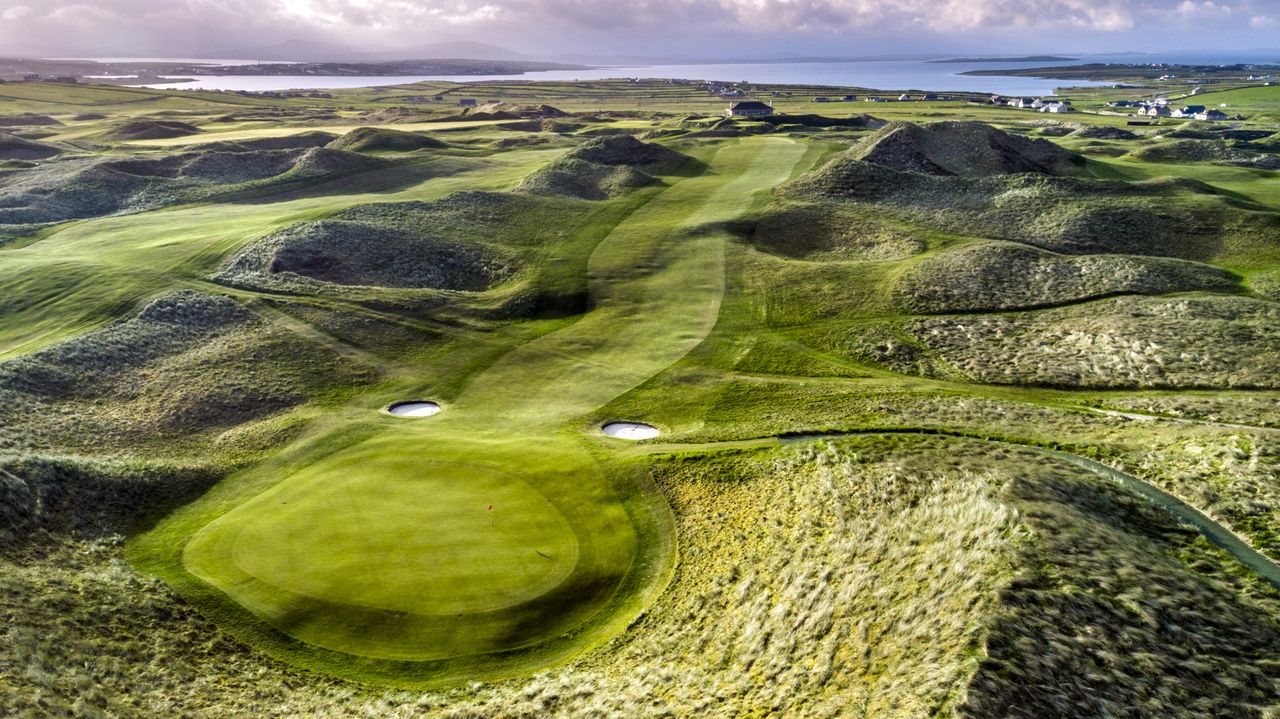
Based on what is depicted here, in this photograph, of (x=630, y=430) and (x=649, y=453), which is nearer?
(x=649, y=453)

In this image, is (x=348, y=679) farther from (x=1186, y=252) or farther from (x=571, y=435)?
(x=1186, y=252)

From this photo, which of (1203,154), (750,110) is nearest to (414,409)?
(1203,154)

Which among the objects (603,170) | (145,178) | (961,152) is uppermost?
(961,152)

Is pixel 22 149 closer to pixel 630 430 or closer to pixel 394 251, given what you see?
pixel 394 251

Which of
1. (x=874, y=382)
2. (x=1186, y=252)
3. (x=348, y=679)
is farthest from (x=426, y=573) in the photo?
(x=1186, y=252)

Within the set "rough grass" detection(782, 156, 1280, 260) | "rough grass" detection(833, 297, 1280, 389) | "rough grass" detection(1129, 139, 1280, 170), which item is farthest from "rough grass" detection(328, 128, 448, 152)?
"rough grass" detection(1129, 139, 1280, 170)

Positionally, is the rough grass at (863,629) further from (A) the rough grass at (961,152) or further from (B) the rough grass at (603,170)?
(A) the rough grass at (961,152)

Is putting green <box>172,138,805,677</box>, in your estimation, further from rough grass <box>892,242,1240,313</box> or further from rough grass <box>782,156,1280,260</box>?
rough grass <box>782,156,1280,260</box>
